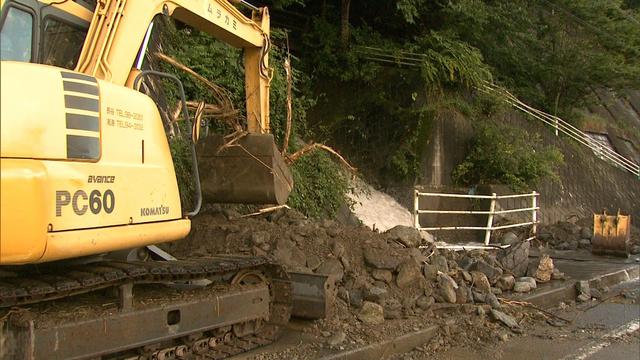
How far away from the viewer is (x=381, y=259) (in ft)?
24.0

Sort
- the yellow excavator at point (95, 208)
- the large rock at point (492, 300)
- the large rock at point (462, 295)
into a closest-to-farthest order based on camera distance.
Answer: the yellow excavator at point (95, 208), the large rock at point (462, 295), the large rock at point (492, 300)

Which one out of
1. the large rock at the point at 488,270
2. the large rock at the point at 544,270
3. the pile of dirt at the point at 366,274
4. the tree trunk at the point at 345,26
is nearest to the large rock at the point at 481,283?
the pile of dirt at the point at 366,274

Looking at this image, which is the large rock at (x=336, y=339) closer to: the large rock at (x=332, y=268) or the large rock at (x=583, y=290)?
the large rock at (x=332, y=268)

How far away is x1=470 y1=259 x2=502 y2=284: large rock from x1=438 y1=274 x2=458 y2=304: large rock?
1082 millimetres

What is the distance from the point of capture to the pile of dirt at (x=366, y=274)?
646 centimetres

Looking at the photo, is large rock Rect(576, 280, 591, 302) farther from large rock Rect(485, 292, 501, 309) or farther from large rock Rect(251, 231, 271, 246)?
large rock Rect(251, 231, 271, 246)

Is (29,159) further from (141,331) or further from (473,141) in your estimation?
(473,141)

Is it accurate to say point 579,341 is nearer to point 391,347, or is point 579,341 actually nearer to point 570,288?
point 391,347

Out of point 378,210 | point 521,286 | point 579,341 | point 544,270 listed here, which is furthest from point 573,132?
point 579,341

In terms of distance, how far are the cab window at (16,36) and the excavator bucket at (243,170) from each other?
2.67 m

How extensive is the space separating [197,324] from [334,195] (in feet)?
19.8

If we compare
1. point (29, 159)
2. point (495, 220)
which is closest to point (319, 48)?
point (495, 220)

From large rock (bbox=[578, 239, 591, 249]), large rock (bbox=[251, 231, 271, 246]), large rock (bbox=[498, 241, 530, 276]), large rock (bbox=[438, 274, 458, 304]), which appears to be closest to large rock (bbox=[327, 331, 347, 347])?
large rock (bbox=[251, 231, 271, 246])

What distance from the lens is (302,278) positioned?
245 inches
